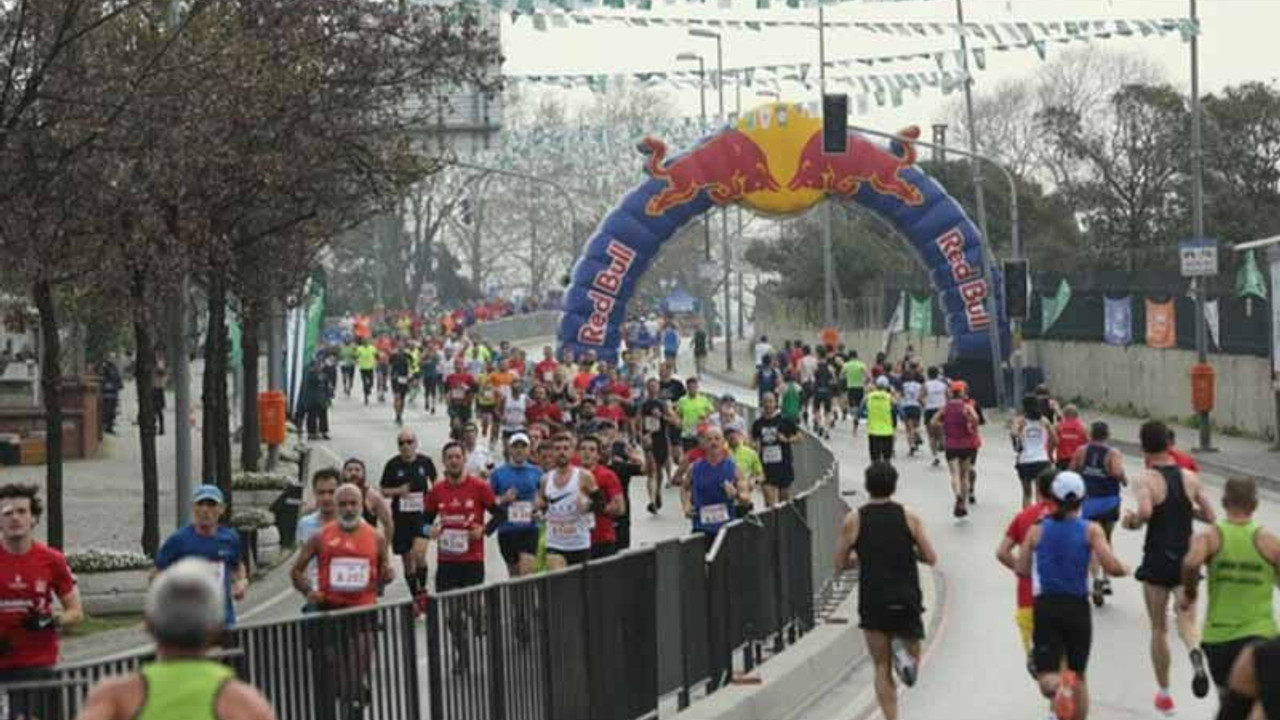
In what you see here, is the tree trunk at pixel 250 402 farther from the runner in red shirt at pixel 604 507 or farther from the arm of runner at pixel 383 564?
the arm of runner at pixel 383 564

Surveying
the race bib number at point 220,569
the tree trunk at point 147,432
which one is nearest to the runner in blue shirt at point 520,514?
the tree trunk at point 147,432

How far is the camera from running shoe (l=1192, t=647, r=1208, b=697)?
13484mm

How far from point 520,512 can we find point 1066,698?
6.83 m

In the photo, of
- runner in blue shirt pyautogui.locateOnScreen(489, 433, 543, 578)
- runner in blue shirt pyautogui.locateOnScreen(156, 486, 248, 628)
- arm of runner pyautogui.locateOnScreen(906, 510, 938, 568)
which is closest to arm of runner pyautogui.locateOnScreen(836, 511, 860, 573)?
arm of runner pyautogui.locateOnScreen(906, 510, 938, 568)

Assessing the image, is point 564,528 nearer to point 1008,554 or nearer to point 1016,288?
point 1008,554

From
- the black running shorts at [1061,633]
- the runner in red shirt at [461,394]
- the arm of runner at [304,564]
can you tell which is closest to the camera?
the black running shorts at [1061,633]

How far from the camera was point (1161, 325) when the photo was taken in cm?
4900

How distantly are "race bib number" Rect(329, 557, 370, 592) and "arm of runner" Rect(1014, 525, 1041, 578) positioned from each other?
11.7ft

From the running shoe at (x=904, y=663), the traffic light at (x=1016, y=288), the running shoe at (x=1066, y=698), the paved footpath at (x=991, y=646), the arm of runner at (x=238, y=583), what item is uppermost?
the traffic light at (x=1016, y=288)

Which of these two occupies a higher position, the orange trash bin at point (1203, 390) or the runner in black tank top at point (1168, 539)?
the orange trash bin at point (1203, 390)

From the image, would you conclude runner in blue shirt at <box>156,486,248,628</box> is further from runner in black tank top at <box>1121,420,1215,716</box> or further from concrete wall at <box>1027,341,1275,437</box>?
concrete wall at <box>1027,341,1275,437</box>

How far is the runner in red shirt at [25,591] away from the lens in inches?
468

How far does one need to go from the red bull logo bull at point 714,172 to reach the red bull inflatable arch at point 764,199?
0.06 ft

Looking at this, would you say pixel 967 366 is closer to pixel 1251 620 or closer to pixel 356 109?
pixel 356 109
